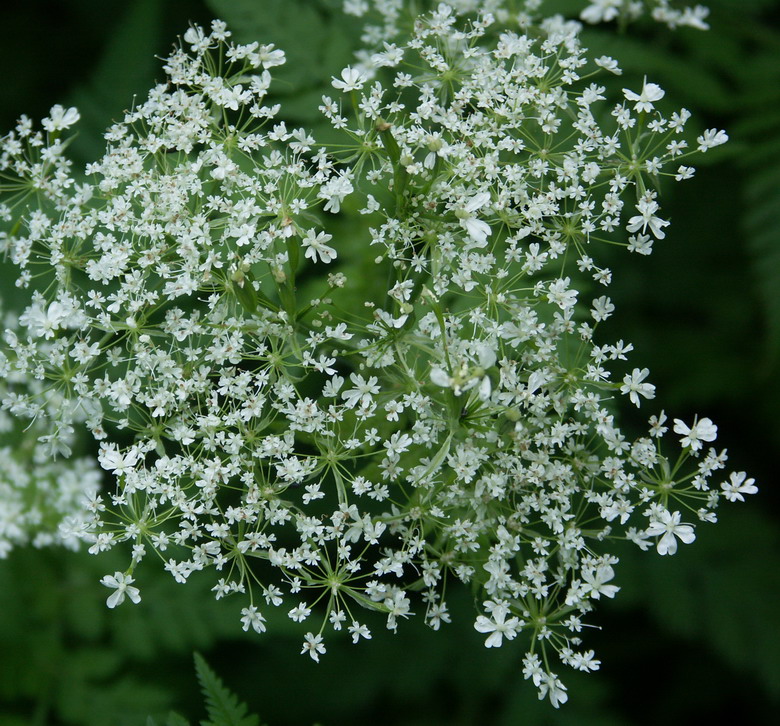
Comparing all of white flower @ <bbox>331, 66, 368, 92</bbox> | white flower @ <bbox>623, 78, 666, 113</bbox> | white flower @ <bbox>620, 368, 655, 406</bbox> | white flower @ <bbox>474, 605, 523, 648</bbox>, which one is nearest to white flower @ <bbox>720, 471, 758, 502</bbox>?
white flower @ <bbox>620, 368, 655, 406</bbox>

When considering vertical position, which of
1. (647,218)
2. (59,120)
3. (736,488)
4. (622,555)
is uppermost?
(59,120)

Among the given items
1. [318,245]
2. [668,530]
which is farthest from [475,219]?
[668,530]

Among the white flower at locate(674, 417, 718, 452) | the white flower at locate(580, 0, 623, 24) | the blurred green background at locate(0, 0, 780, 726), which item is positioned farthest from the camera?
the blurred green background at locate(0, 0, 780, 726)

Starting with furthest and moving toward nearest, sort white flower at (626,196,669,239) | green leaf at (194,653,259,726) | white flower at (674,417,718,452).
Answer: green leaf at (194,653,259,726) < white flower at (626,196,669,239) < white flower at (674,417,718,452)

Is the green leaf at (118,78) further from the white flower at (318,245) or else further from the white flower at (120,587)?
the white flower at (120,587)

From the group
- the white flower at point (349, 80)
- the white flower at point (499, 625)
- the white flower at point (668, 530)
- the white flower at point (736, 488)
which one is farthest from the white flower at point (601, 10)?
the white flower at point (499, 625)

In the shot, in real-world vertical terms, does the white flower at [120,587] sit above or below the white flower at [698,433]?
below

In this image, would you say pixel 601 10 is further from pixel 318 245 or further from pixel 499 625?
pixel 499 625

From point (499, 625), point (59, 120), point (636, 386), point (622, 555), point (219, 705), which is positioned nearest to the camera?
point (499, 625)

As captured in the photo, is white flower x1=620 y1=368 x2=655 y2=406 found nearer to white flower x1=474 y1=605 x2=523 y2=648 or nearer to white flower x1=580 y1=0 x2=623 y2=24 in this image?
white flower x1=474 y1=605 x2=523 y2=648

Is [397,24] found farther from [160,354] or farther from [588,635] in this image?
[588,635]
